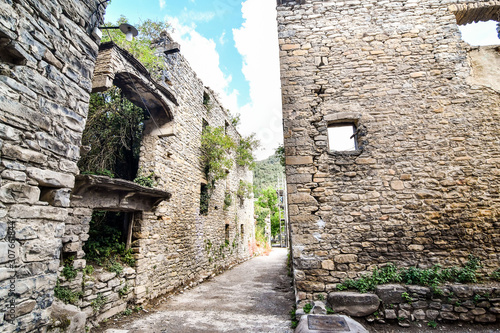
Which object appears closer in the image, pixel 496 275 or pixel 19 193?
pixel 19 193

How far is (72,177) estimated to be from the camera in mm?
2688

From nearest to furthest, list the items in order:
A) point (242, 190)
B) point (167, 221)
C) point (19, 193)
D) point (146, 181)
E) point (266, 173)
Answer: point (19, 193) → point (146, 181) → point (167, 221) → point (242, 190) → point (266, 173)

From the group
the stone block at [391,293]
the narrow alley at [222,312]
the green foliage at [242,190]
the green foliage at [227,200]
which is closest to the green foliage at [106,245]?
the narrow alley at [222,312]

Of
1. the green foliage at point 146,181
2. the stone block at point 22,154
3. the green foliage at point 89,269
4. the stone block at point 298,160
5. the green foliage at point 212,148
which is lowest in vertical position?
the green foliage at point 89,269

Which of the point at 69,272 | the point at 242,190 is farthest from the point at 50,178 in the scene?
the point at 242,190

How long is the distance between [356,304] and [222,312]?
245cm

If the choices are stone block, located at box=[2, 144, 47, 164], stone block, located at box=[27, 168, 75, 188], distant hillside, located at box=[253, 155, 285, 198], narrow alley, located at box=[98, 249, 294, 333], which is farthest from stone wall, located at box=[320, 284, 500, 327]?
distant hillside, located at box=[253, 155, 285, 198]

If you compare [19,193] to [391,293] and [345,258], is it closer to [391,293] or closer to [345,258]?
[345,258]

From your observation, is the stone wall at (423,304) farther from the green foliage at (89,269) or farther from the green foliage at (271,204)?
the green foliage at (271,204)

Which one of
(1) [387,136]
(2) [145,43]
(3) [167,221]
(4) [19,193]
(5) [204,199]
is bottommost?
(3) [167,221]

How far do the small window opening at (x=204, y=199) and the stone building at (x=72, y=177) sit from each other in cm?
98

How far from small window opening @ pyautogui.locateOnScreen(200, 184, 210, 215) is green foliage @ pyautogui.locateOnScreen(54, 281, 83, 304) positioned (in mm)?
5034

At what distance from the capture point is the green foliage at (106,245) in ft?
14.3

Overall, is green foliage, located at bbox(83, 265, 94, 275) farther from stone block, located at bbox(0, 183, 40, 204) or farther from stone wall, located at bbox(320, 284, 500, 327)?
stone wall, located at bbox(320, 284, 500, 327)
